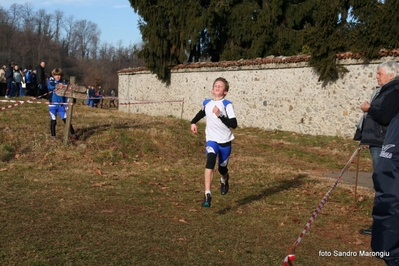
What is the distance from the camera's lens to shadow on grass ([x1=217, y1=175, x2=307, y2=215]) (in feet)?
26.4

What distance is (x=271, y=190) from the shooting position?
962cm

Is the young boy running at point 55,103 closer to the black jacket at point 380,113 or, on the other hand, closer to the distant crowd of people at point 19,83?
the black jacket at point 380,113

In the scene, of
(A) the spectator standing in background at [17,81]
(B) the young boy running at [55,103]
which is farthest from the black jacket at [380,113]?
(A) the spectator standing in background at [17,81]

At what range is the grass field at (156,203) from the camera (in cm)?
566

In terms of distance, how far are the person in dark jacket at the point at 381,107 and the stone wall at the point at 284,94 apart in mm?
11183

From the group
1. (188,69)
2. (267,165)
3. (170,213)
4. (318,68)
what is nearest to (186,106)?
(188,69)

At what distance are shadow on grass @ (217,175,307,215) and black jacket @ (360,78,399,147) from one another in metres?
2.43

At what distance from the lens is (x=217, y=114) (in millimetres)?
7109

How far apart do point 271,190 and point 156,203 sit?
2.55 m

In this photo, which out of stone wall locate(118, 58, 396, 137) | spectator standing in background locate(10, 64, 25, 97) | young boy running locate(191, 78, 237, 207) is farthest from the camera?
spectator standing in background locate(10, 64, 25, 97)

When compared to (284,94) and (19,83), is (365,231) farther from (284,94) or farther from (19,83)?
(19,83)

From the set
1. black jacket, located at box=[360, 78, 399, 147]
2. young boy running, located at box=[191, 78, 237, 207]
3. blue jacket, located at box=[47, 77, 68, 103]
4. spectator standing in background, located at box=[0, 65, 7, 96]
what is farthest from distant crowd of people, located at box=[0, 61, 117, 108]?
black jacket, located at box=[360, 78, 399, 147]

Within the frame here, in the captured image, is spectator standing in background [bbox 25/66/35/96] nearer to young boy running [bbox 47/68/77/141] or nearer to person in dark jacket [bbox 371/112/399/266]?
young boy running [bbox 47/68/77/141]

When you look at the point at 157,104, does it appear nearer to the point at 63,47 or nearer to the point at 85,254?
the point at 85,254
